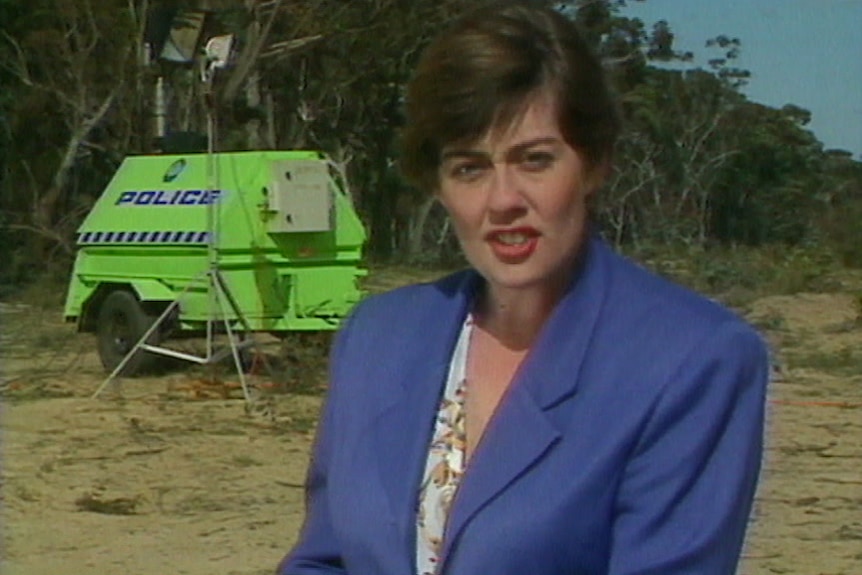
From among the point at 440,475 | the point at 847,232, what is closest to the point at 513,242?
the point at 440,475

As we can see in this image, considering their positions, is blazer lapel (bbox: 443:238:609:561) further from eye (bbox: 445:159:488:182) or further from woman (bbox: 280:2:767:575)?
eye (bbox: 445:159:488:182)

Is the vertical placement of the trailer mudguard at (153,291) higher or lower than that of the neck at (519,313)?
lower

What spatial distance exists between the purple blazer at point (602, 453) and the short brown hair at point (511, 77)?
0.13 m

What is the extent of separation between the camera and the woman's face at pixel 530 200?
5.74 ft

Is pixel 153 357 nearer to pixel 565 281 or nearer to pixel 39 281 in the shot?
pixel 39 281

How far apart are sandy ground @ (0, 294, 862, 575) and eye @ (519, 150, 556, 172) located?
128 inches

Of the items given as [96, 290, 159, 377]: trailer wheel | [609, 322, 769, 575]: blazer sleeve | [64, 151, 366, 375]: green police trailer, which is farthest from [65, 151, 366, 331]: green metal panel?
[609, 322, 769, 575]: blazer sleeve

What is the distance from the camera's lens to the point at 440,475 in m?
1.78

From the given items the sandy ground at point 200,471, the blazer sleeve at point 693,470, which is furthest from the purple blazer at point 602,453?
the sandy ground at point 200,471

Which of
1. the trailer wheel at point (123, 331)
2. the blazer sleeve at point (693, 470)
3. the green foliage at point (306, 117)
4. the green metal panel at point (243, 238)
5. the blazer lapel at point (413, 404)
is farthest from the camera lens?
the green foliage at point (306, 117)

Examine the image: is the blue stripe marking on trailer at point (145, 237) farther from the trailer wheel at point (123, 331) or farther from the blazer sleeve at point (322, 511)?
the blazer sleeve at point (322, 511)

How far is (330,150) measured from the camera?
2638cm

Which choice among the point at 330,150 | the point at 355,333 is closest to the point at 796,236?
the point at 330,150

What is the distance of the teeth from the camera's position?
1753mm
